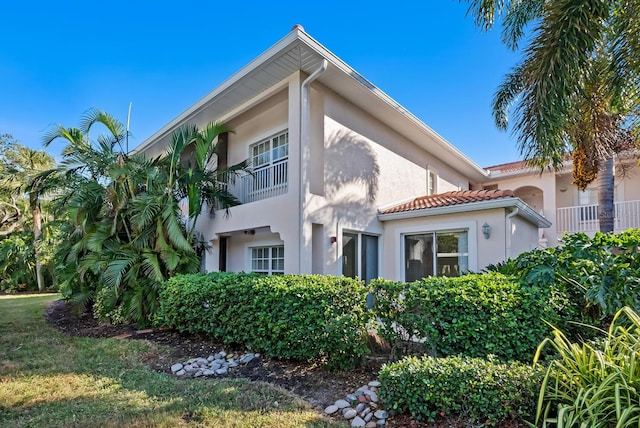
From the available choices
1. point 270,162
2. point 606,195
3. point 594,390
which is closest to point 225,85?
point 270,162

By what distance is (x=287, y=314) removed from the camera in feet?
20.8

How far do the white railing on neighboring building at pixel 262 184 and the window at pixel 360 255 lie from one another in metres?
2.48

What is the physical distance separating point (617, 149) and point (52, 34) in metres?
20.5

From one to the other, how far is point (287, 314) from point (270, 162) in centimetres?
617

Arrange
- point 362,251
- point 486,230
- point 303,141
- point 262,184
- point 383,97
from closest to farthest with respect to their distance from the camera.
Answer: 1. point 303,141
2. point 486,230
3. point 383,97
4. point 362,251
5. point 262,184

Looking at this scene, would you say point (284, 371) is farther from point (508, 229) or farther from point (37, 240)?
point (37, 240)

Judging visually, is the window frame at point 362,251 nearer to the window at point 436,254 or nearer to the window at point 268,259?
the window at point 436,254

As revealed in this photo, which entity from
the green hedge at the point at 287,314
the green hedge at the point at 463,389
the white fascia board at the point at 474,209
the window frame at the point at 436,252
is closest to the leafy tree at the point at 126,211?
the green hedge at the point at 287,314

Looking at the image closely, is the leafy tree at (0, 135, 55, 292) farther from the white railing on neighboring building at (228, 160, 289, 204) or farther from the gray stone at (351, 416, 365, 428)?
the gray stone at (351, 416, 365, 428)

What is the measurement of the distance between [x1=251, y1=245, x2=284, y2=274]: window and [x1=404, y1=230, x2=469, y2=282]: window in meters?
4.03

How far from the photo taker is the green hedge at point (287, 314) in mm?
5896

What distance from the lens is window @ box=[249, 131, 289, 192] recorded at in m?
10.7

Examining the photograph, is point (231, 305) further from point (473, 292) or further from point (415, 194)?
point (415, 194)

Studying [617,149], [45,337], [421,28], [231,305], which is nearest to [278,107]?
[421,28]
